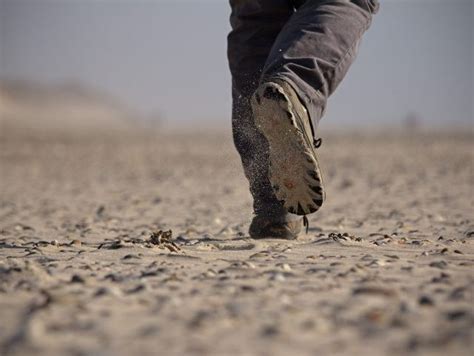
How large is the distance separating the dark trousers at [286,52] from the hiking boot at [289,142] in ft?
0.22

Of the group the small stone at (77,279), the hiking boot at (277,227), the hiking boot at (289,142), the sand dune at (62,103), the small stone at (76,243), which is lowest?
the small stone at (77,279)

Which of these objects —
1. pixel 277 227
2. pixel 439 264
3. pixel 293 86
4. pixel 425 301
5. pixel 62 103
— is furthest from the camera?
pixel 62 103

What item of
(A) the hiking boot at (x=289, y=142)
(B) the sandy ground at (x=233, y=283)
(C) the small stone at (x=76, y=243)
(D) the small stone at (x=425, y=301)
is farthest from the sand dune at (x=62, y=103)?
(D) the small stone at (x=425, y=301)

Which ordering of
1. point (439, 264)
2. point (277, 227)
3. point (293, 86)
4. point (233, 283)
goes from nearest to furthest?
point (233, 283) → point (439, 264) → point (293, 86) → point (277, 227)

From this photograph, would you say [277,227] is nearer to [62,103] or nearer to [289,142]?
[289,142]

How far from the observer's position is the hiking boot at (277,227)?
315cm

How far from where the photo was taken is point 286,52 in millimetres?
2656

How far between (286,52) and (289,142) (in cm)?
34

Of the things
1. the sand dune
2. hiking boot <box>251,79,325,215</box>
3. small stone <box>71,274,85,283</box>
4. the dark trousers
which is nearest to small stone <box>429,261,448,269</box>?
hiking boot <box>251,79,325,215</box>

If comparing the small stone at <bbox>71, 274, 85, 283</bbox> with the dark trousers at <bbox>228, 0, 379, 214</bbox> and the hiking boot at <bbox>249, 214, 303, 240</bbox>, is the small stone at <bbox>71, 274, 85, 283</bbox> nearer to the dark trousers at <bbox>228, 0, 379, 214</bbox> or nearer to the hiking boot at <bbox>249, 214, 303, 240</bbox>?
the dark trousers at <bbox>228, 0, 379, 214</bbox>

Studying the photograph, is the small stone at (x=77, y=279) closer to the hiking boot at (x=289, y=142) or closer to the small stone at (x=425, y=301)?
the hiking boot at (x=289, y=142)

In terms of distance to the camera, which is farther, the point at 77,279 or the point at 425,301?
the point at 77,279

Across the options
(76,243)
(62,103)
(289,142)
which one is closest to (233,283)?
(289,142)

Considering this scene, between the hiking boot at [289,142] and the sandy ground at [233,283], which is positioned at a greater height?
the hiking boot at [289,142]
